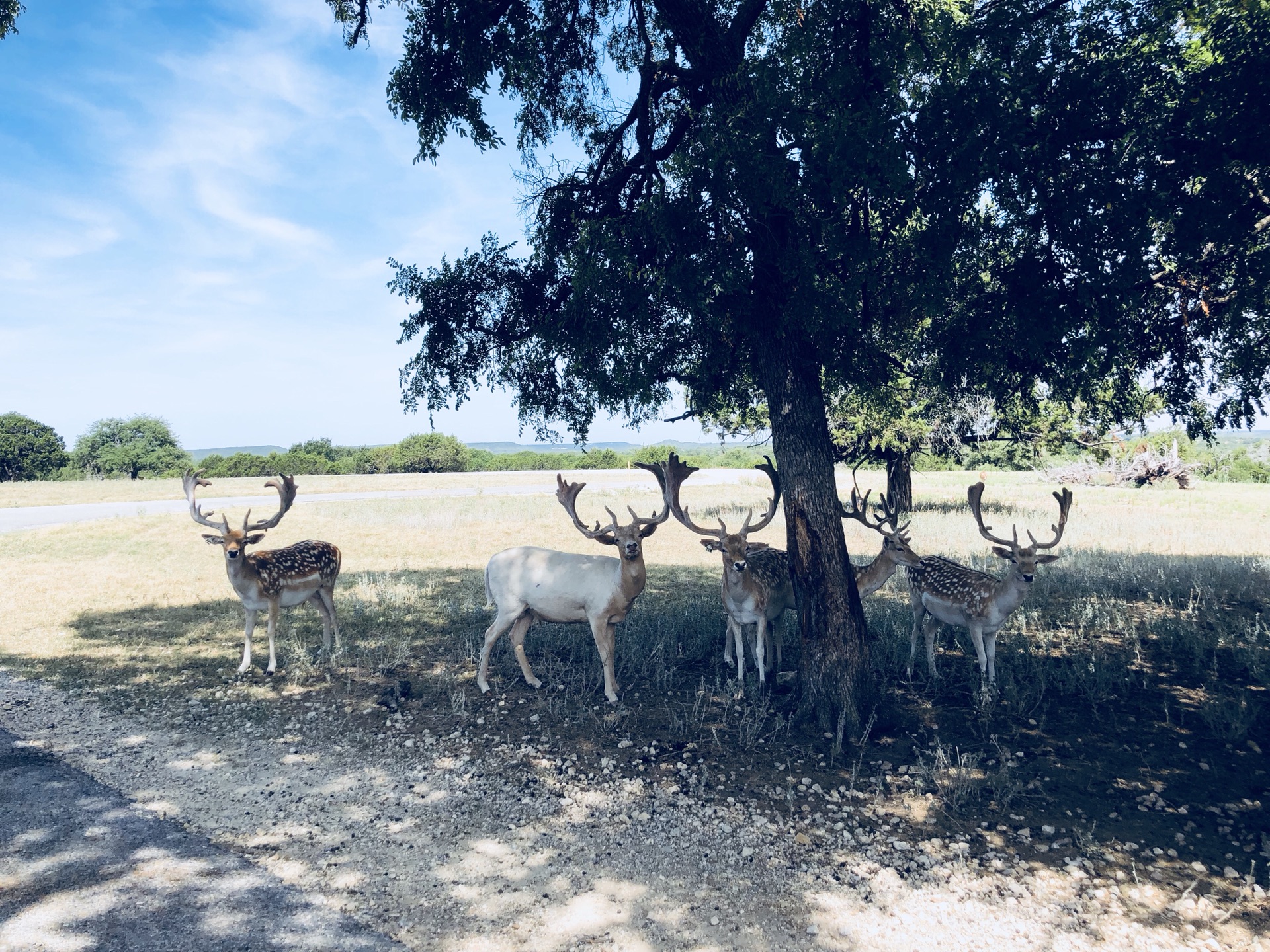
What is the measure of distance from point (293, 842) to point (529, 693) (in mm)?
3041

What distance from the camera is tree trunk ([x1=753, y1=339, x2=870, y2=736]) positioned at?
6.94 meters

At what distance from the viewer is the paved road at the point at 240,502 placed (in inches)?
971

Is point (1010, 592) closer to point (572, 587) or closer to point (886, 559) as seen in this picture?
point (886, 559)

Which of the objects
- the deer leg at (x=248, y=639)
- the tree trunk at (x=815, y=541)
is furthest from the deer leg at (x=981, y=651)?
the deer leg at (x=248, y=639)

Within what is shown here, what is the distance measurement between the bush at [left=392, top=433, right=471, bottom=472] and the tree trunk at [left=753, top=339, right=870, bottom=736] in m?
56.6

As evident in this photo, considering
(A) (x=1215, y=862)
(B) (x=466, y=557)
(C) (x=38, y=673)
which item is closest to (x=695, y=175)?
(A) (x=1215, y=862)

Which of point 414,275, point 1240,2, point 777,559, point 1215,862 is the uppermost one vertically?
point 1240,2

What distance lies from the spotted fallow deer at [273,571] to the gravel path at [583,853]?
6.21 feet

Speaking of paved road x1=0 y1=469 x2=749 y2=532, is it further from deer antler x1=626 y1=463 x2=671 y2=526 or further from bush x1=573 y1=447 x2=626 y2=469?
deer antler x1=626 y1=463 x2=671 y2=526

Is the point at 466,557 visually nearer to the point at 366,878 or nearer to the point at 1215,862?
the point at 366,878

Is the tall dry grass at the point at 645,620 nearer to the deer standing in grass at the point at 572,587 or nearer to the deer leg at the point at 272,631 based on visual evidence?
the deer leg at the point at 272,631

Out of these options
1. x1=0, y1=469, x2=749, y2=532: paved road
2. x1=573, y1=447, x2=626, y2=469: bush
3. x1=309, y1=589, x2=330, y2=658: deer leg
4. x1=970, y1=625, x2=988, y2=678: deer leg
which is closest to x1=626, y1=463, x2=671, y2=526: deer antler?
x1=970, y1=625, x2=988, y2=678: deer leg

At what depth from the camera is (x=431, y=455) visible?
6231 centimetres

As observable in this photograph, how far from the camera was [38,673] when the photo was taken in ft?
28.9
